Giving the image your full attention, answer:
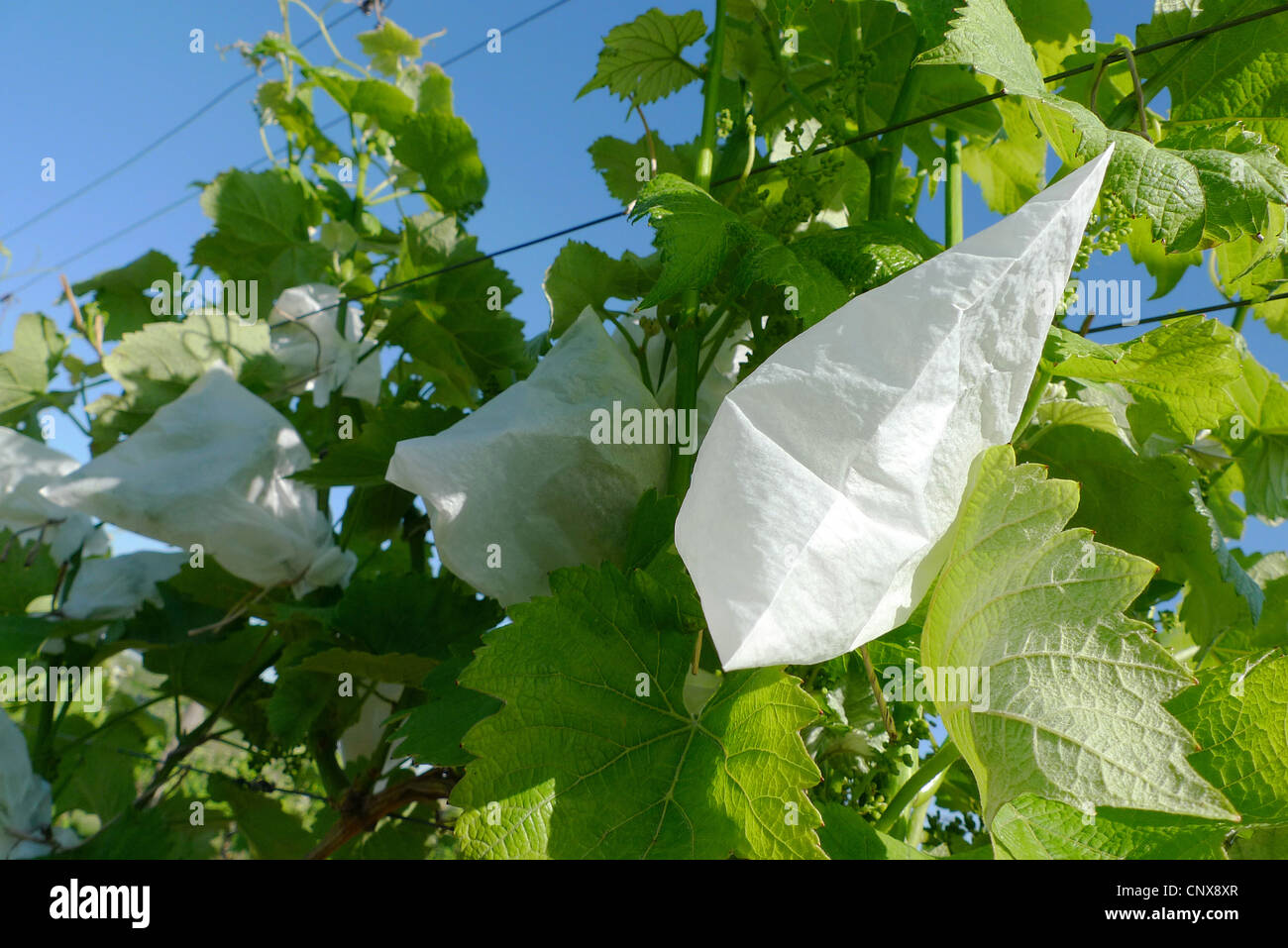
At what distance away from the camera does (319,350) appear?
2.10ft

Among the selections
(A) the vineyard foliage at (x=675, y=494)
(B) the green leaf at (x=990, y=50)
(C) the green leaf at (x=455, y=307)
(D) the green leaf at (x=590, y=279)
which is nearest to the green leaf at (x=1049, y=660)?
(A) the vineyard foliage at (x=675, y=494)

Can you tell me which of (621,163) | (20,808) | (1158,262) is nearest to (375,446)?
(621,163)

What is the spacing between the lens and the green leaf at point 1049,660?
0.77ft

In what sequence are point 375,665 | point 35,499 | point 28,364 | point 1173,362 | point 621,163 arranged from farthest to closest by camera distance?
1. point 28,364
2. point 35,499
3. point 621,163
4. point 375,665
5. point 1173,362

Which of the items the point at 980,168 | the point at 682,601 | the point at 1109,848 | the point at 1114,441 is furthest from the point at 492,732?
the point at 980,168

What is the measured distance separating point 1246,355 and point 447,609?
487 millimetres

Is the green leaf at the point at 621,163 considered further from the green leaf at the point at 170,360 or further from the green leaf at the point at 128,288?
the green leaf at the point at 128,288

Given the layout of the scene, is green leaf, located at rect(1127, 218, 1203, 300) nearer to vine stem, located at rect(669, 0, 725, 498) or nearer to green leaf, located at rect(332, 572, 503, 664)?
vine stem, located at rect(669, 0, 725, 498)

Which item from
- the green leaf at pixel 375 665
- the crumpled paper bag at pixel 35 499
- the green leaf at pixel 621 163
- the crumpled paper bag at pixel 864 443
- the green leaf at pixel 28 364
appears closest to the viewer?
the crumpled paper bag at pixel 864 443

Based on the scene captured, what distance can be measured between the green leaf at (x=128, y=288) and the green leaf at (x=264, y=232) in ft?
0.28

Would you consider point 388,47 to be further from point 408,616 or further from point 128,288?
point 408,616

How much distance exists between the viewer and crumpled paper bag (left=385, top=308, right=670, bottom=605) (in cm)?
36

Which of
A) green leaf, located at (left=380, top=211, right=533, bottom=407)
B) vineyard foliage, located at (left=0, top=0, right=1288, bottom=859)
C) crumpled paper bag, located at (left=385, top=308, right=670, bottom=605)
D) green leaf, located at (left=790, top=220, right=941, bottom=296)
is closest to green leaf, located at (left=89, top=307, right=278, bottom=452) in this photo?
vineyard foliage, located at (left=0, top=0, right=1288, bottom=859)

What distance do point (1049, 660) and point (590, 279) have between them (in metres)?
0.30
